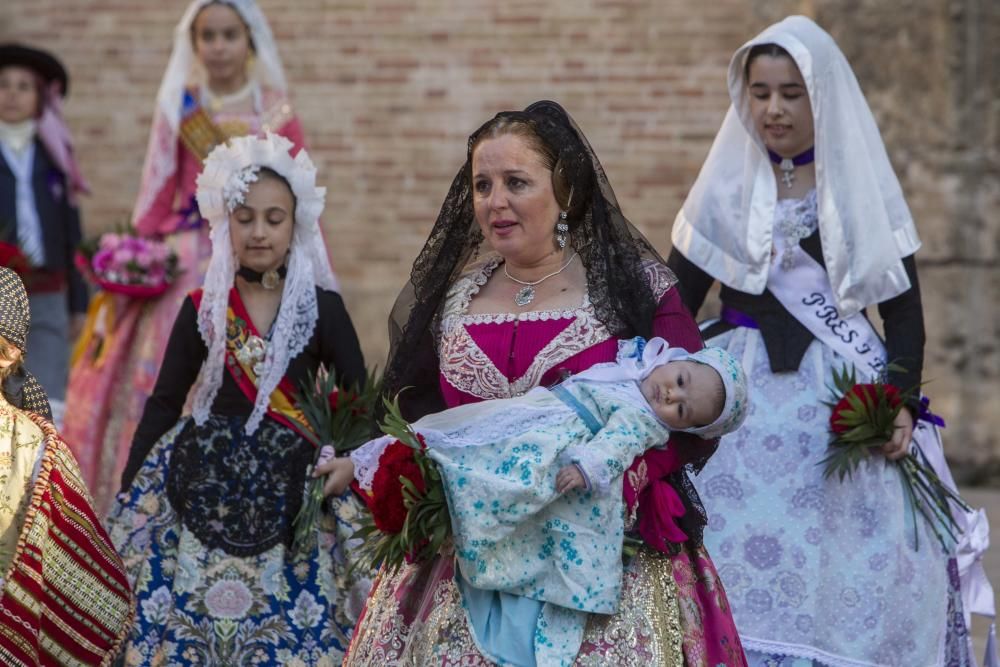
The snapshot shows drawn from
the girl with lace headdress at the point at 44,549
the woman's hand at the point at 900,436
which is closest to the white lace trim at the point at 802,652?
the woman's hand at the point at 900,436

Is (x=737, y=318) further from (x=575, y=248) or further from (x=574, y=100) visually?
(x=574, y=100)

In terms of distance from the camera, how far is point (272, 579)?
555cm

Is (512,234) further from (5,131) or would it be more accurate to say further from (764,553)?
(5,131)

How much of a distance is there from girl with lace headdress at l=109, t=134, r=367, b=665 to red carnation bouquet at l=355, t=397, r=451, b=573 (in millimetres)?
1519

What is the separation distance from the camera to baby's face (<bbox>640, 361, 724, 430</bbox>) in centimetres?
412

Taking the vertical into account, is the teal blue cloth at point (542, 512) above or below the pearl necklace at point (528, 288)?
below

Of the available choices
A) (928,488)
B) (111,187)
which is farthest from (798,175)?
(111,187)

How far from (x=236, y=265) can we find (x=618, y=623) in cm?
238

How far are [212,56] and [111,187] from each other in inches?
151

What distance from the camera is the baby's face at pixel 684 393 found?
162 inches

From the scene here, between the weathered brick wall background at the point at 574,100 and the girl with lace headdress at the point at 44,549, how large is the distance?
6.18m

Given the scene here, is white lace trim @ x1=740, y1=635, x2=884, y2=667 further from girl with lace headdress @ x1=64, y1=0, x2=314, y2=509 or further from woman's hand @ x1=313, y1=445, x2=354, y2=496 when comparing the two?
girl with lace headdress @ x1=64, y1=0, x2=314, y2=509

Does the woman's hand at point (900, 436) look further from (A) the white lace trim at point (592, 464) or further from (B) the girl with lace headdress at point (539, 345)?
→ (A) the white lace trim at point (592, 464)

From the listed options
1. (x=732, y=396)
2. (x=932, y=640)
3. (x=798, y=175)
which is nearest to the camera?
(x=732, y=396)
